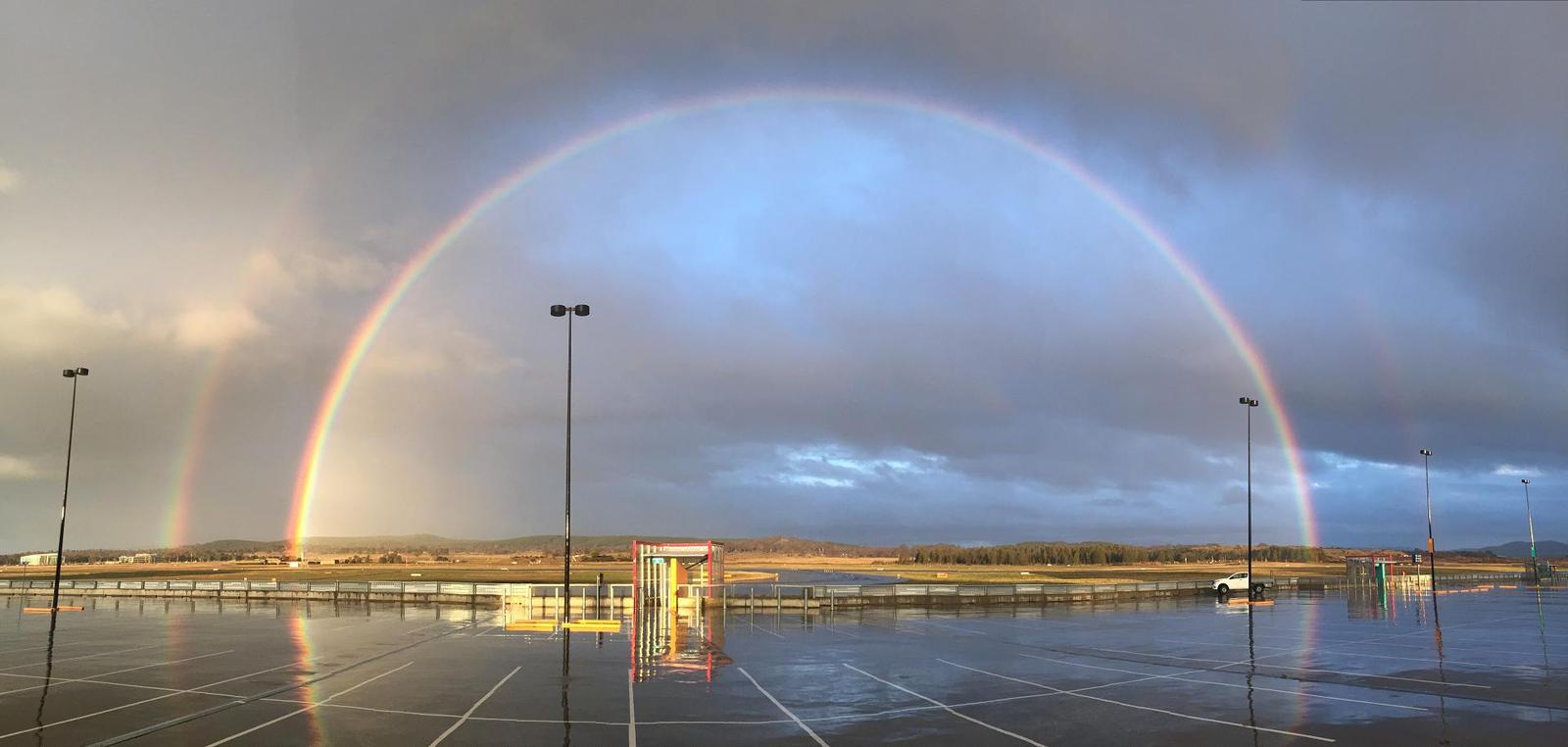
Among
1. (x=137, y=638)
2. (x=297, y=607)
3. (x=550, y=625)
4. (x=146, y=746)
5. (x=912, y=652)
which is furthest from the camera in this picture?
(x=297, y=607)

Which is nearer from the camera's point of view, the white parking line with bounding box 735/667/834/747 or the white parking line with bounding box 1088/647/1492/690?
the white parking line with bounding box 735/667/834/747

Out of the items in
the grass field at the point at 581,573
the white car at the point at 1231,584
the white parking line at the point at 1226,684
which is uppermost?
the white parking line at the point at 1226,684

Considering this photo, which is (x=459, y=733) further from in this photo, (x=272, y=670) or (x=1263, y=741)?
(x=1263, y=741)

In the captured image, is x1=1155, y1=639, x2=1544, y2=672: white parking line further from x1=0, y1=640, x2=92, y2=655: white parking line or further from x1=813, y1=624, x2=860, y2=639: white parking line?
x1=0, y1=640, x2=92, y2=655: white parking line

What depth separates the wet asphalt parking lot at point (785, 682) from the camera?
54.7 feet

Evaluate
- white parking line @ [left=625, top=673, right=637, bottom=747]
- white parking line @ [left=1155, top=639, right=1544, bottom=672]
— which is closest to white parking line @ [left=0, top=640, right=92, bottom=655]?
white parking line @ [left=625, top=673, right=637, bottom=747]

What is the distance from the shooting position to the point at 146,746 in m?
15.1

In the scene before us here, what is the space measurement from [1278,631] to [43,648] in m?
43.6

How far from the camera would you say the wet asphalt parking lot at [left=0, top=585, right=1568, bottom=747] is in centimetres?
1669

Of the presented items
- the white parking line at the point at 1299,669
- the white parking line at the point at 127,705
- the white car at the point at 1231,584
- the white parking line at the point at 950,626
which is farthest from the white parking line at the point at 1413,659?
the white car at the point at 1231,584

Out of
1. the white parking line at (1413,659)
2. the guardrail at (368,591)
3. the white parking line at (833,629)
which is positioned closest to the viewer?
the white parking line at (1413,659)

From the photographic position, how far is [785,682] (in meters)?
22.9

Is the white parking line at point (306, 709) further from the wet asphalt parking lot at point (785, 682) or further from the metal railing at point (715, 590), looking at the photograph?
the metal railing at point (715, 590)

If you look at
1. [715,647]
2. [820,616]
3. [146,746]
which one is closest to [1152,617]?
Result: [820,616]
